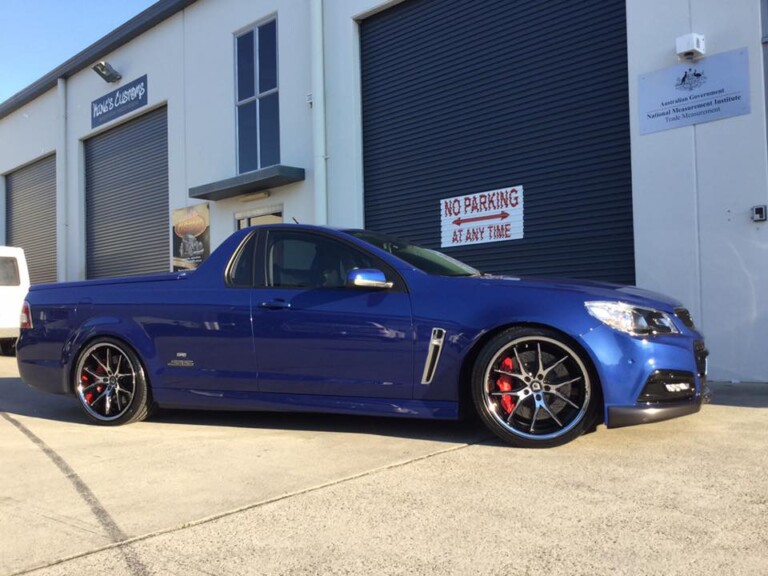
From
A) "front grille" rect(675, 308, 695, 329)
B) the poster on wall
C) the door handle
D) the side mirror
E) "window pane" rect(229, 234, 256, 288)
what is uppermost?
the poster on wall

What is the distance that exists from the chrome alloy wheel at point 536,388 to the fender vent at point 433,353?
1.13 ft

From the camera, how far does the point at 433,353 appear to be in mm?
4609

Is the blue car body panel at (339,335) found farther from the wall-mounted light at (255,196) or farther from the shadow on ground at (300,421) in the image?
the wall-mounted light at (255,196)

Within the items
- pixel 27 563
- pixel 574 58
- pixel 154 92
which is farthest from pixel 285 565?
pixel 154 92

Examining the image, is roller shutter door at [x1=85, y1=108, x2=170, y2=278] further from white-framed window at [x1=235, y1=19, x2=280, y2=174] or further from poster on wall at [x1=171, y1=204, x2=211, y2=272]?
white-framed window at [x1=235, y1=19, x2=280, y2=174]

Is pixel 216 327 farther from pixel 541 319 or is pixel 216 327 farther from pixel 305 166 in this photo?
pixel 305 166

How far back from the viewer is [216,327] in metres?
5.26

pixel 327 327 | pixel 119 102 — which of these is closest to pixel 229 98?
pixel 119 102

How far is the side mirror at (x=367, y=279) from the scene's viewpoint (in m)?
4.68

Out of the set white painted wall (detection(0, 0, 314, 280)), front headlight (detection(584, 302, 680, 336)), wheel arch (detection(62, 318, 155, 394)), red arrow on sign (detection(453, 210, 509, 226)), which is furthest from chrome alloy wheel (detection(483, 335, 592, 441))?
white painted wall (detection(0, 0, 314, 280))

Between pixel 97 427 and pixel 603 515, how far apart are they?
162 inches

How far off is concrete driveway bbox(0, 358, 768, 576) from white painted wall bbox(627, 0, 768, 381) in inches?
96.8

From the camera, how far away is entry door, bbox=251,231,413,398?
Result: 471 cm

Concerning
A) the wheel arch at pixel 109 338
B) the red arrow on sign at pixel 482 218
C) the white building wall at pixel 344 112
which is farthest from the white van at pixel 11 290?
the red arrow on sign at pixel 482 218
